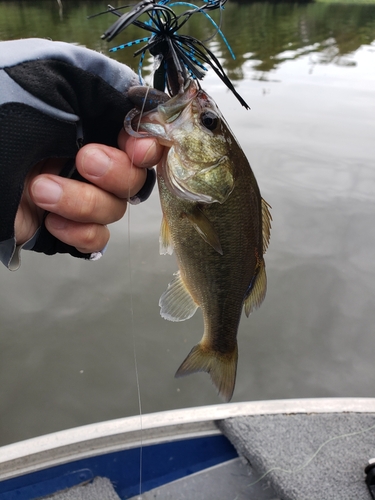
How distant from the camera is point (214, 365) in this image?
1.85m

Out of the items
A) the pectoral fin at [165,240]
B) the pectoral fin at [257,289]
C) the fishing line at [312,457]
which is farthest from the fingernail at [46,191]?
the fishing line at [312,457]

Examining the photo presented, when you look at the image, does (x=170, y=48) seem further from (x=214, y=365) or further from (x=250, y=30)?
(x=250, y=30)

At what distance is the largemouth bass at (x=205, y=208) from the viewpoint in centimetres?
137

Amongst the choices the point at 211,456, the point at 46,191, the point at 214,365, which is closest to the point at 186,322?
the point at 211,456

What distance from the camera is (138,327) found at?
13.1 feet

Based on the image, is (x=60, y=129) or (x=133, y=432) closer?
(x=60, y=129)

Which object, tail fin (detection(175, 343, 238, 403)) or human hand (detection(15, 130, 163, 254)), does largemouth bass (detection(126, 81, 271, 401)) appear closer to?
human hand (detection(15, 130, 163, 254))

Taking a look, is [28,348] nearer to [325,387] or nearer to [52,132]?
[325,387]

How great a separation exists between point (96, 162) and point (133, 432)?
5.32 feet

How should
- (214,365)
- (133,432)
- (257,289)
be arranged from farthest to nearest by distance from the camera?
1. (133,432)
2. (214,365)
3. (257,289)

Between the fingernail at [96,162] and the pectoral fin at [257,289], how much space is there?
2.32ft

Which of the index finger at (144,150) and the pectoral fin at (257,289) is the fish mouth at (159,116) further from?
the pectoral fin at (257,289)

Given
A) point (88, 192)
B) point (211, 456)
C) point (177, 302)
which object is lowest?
point (211, 456)

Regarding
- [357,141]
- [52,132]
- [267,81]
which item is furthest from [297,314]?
[267,81]
